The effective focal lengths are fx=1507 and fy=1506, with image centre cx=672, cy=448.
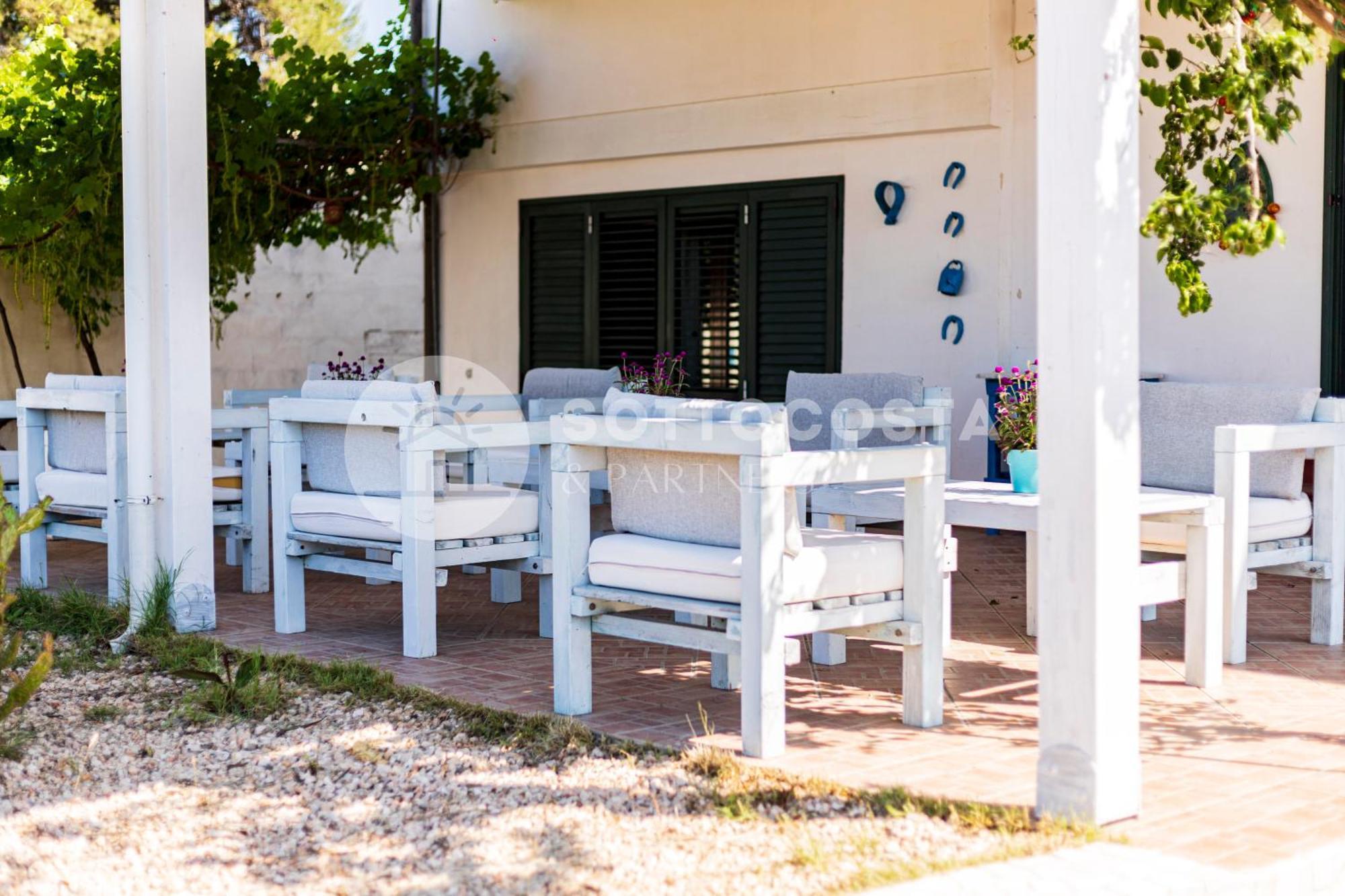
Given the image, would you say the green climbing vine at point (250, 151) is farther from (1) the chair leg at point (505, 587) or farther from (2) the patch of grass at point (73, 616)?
(1) the chair leg at point (505, 587)

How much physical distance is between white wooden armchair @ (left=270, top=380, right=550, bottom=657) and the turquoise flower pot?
1.65 metres

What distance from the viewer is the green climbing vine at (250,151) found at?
8.71m

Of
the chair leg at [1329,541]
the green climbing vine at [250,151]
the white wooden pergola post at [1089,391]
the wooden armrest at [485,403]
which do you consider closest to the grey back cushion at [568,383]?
the wooden armrest at [485,403]

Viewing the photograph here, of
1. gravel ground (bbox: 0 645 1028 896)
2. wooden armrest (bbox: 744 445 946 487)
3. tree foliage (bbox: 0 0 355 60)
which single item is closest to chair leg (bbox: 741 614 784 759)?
gravel ground (bbox: 0 645 1028 896)

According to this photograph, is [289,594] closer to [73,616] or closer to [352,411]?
[352,411]

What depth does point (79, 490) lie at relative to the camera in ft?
20.6

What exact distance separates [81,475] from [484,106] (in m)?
5.00

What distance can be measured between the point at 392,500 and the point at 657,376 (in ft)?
8.93

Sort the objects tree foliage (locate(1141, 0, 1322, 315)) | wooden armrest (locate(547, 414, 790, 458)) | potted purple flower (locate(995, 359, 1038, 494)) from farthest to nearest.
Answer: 1. potted purple flower (locate(995, 359, 1038, 494))
2. wooden armrest (locate(547, 414, 790, 458))
3. tree foliage (locate(1141, 0, 1322, 315))

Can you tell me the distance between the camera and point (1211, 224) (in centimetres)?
375

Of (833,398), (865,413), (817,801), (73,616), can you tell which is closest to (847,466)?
(817,801)

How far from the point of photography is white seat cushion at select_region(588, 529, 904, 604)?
3.96 metres

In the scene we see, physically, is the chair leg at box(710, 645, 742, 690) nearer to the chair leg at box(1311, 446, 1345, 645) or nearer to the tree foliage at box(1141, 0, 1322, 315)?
the tree foliage at box(1141, 0, 1322, 315)

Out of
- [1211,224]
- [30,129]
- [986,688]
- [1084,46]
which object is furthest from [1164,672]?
Answer: [30,129]
